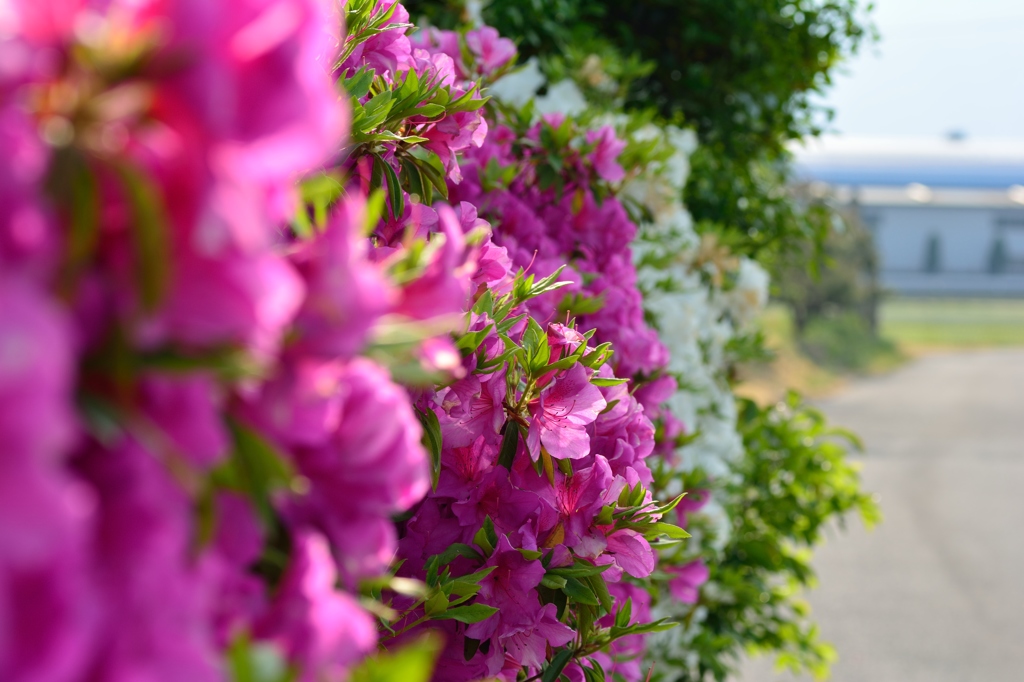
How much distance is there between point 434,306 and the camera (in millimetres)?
482

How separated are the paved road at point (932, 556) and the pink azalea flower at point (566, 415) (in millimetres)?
4089

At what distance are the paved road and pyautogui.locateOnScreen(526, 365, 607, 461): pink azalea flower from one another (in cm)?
409

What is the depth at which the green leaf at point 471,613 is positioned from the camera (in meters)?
0.87

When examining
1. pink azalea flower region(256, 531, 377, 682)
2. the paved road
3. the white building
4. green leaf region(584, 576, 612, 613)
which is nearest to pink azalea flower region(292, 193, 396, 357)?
pink azalea flower region(256, 531, 377, 682)

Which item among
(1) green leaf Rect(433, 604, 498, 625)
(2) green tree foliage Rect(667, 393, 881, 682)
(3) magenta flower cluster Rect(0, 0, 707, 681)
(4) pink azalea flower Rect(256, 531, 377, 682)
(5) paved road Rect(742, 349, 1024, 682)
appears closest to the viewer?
(3) magenta flower cluster Rect(0, 0, 707, 681)

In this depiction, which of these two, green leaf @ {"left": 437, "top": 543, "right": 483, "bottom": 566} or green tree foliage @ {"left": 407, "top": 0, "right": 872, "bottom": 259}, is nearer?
green leaf @ {"left": 437, "top": 543, "right": 483, "bottom": 566}

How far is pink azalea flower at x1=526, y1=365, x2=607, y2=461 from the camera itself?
0.89m

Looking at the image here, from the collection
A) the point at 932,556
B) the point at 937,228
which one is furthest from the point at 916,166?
the point at 932,556

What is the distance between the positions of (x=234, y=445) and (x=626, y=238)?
1.32 metres

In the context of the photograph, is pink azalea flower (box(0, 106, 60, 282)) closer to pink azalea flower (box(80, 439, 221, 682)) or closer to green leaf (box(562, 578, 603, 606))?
pink azalea flower (box(80, 439, 221, 682))

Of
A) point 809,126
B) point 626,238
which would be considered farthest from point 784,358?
point 626,238

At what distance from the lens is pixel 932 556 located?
624 centimetres

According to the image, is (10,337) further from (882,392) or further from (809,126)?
(882,392)

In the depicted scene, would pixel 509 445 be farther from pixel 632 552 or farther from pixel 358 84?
pixel 358 84
